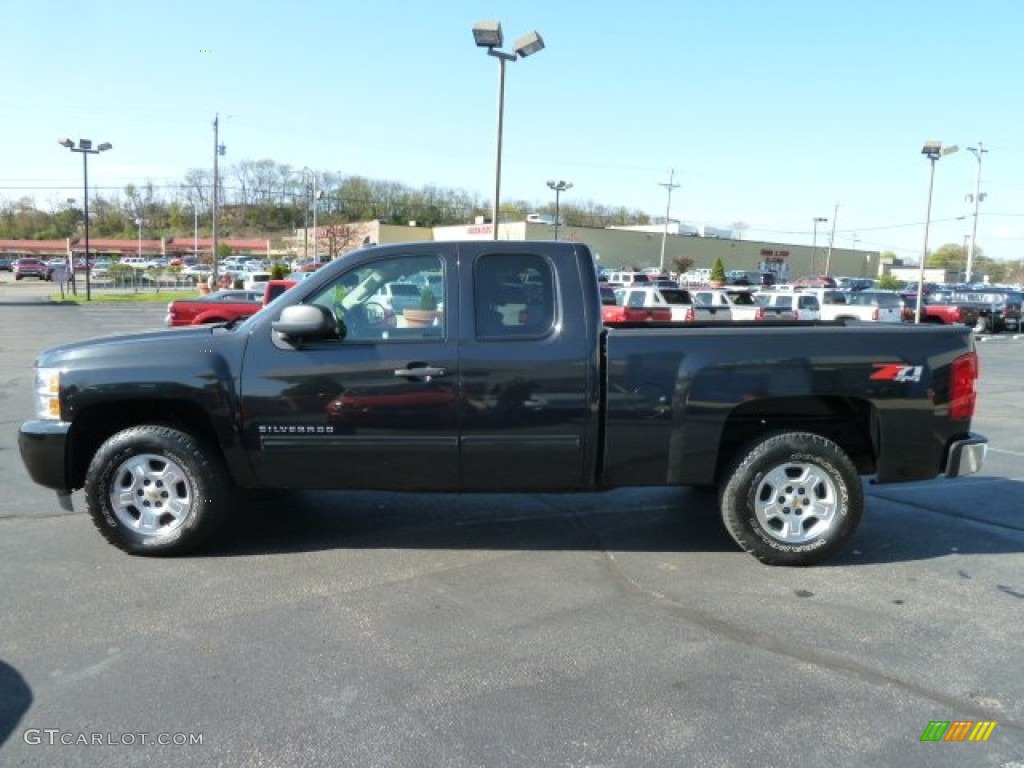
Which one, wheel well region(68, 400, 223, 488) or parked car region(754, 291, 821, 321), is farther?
parked car region(754, 291, 821, 321)

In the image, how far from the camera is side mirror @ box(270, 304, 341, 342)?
4.66m

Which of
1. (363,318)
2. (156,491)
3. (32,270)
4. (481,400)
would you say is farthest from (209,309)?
(32,270)

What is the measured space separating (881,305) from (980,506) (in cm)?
2230

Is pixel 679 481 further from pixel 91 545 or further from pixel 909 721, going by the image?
pixel 91 545

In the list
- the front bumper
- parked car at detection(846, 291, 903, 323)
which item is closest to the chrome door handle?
the front bumper

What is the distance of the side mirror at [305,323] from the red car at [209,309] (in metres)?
15.8

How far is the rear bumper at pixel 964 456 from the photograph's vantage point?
4.99 meters

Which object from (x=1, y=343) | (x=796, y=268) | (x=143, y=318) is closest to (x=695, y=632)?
(x=1, y=343)

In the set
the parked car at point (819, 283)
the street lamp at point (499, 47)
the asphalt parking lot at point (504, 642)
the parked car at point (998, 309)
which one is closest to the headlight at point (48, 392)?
the asphalt parking lot at point (504, 642)

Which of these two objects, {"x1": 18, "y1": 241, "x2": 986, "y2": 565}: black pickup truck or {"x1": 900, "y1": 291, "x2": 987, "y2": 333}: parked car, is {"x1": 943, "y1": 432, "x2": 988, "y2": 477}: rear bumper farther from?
{"x1": 900, "y1": 291, "x2": 987, "y2": 333}: parked car

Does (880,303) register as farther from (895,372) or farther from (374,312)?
(374,312)

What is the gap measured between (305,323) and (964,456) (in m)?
3.97

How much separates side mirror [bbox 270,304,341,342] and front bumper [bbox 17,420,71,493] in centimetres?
147

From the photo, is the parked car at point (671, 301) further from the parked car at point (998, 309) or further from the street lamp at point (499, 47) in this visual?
the parked car at point (998, 309)
